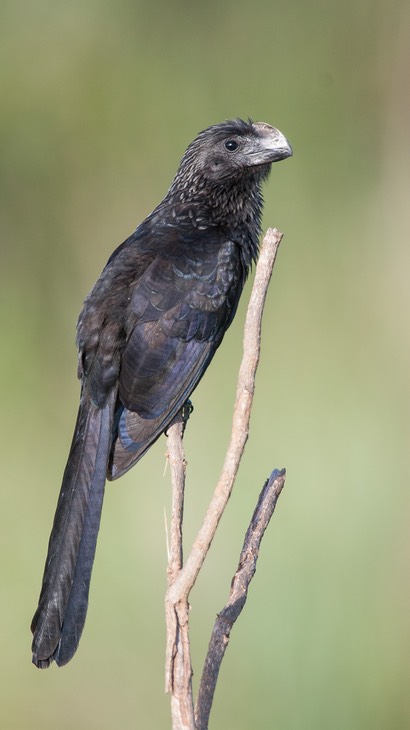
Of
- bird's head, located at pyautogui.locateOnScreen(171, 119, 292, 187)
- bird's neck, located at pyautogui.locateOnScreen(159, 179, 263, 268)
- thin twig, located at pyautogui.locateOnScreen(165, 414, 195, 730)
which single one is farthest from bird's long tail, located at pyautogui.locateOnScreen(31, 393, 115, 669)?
bird's head, located at pyautogui.locateOnScreen(171, 119, 292, 187)

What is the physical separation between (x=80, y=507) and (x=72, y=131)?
1.89 m

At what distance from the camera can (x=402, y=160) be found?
337 cm

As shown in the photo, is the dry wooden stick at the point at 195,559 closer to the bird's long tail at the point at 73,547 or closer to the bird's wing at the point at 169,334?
the bird's long tail at the point at 73,547

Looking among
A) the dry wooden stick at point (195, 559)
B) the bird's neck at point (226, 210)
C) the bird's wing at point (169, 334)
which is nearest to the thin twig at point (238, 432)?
the dry wooden stick at point (195, 559)

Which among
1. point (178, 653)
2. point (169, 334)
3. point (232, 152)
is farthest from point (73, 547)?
point (232, 152)

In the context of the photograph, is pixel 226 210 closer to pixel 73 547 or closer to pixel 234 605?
pixel 73 547

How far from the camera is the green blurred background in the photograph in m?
3.13

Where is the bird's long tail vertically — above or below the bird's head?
below

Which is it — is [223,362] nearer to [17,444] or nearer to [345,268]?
[345,268]

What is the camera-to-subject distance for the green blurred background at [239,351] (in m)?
3.13

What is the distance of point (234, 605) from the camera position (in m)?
1.79

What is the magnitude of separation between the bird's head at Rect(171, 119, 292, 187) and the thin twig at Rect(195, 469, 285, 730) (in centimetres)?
129

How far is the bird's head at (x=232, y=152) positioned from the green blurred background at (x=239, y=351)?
18.8 inches

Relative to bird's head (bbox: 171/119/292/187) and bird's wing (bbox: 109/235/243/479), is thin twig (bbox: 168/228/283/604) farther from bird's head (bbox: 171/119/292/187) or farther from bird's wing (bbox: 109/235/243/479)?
bird's head (bbox: 171/119/292/187)
